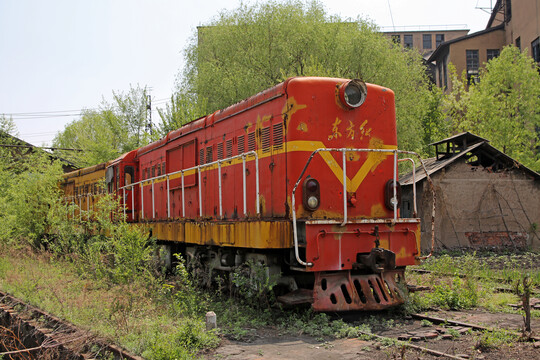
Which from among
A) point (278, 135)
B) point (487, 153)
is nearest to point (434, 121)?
point (487, 153)

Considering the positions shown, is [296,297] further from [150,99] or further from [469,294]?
[150,99]

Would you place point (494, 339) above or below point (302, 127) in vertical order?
below

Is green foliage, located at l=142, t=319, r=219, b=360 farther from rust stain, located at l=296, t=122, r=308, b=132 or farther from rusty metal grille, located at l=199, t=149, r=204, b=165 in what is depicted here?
rusty metal grille, located at l=199, t=149, r=204, b=165

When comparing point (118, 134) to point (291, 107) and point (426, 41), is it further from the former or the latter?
point (426, 41)

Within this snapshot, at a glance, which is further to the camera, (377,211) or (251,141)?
(251,141)

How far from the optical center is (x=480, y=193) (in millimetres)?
18172

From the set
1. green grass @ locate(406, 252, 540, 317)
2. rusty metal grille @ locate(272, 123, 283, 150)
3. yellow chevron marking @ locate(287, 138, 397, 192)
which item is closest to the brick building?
green grass @ locate(406, 252, 540, 317)

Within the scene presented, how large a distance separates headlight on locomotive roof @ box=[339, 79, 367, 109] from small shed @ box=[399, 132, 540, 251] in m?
10.4

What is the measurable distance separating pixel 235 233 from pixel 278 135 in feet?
5.48

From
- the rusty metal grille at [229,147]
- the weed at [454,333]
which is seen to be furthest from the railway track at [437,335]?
the rusty metal grille at [229,147]

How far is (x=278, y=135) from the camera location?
779 centimetres

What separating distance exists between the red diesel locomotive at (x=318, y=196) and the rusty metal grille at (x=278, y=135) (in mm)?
15

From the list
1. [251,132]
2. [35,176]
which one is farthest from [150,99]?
[251,132]

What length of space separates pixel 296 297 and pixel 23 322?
15.0 ft
